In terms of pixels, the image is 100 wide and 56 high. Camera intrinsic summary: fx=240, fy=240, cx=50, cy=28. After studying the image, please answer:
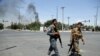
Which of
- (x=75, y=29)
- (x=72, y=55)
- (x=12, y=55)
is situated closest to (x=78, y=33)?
(x=75, y=29)

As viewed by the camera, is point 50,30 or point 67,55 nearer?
point 50,30

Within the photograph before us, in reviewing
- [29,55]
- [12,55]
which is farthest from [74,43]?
[12,55]

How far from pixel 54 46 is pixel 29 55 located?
1.83m

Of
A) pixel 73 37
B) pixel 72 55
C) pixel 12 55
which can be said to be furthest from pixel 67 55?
pixel 12 55

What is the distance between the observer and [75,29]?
11492 mm

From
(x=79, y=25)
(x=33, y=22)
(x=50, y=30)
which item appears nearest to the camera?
(x=50, y=30)

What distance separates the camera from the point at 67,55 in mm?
12078

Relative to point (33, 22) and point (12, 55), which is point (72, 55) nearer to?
point (12, 55)

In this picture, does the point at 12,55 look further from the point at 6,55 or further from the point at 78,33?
the point at 78,33

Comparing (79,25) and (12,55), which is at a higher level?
(79,25)

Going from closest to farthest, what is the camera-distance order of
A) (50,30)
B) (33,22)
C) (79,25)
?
(50,30) < (79,25) < (33,22)

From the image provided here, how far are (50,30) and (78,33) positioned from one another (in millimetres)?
1619

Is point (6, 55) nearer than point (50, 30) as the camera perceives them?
No

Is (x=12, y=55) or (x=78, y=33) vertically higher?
(x=78, y=33)
